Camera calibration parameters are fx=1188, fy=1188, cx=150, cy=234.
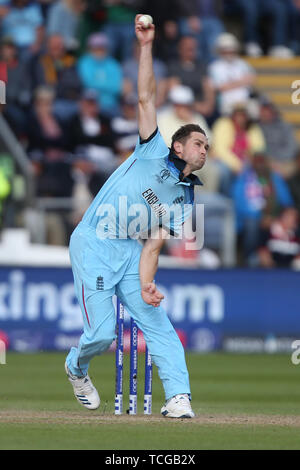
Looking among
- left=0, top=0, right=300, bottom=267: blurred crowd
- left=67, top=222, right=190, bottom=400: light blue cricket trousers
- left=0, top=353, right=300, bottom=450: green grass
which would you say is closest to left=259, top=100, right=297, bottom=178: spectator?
left=0, top=0, right=300, bottom=267: blurred crowd

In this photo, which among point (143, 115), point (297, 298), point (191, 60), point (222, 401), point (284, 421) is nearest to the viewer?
point (143, 115)

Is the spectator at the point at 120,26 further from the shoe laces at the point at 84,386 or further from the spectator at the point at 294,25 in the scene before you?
the shoe laces at the point at 84,386

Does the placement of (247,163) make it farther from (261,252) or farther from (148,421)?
(148,421)

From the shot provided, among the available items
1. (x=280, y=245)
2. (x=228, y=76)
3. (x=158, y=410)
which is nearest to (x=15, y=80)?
(x=228, y=76)

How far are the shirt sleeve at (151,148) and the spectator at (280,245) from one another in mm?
8588

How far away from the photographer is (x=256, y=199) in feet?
54.3

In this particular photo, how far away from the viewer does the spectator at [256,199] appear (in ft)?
53.5

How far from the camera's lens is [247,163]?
16922mm

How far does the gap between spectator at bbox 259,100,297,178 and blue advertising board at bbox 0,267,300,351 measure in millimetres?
3522

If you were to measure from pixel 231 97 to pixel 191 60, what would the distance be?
2.77ft

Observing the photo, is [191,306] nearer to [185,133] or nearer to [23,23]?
[23,23]

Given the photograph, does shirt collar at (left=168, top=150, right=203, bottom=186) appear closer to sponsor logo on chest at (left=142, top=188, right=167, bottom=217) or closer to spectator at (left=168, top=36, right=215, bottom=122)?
sponsor logo on chest at (left=142, top=188, right=167, bottom=217)

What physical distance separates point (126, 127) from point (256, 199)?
2.24 m
